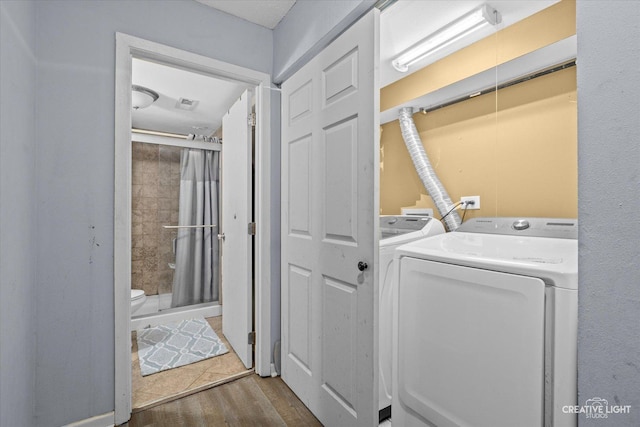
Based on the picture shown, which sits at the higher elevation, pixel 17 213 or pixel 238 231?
pixel 17 213

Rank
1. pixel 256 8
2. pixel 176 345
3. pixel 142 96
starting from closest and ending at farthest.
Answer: pixel 256 8 < pixel 176 345 < pixel 142 96

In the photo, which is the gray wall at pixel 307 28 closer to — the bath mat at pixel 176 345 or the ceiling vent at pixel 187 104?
the ceiling vent at pixel 187 104

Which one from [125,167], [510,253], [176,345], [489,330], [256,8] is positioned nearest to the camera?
[489,330]

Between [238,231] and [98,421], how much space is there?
1335mm

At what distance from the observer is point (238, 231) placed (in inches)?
92.8

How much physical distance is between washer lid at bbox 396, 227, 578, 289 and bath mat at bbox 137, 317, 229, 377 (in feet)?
6.48

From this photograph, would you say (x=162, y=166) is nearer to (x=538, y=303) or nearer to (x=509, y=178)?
(x=509, y=178)

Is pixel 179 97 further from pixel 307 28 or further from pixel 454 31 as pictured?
pixel 454 31

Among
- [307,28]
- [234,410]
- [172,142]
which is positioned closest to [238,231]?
[234,410]

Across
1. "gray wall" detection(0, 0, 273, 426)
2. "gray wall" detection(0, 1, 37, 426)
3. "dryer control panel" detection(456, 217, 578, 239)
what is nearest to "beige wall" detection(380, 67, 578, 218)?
"dryer control panel" detection(456, 217, 578, 239)

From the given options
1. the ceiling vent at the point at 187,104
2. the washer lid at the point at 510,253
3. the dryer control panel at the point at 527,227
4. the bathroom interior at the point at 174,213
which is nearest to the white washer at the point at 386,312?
the washer lid at the point at 510,253

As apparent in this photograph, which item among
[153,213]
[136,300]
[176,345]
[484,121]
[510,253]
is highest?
[484,121]

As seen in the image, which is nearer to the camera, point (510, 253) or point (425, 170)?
point (510, 253)

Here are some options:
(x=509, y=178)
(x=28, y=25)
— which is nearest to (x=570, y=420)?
(x=509, y=178)
